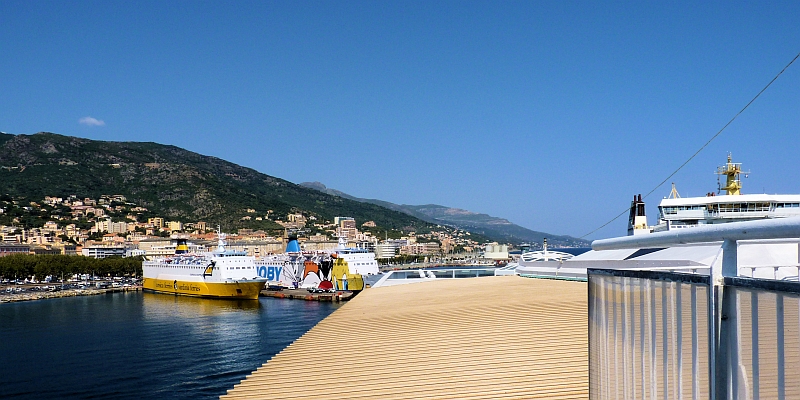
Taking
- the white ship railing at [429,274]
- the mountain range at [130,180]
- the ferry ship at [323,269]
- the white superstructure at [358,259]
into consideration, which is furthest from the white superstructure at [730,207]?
the mountain range at [130,180]

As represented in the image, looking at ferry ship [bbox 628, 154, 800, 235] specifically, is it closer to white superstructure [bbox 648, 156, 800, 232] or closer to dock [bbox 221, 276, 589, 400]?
white superstructure [bbox 648, 156, 800, 232]

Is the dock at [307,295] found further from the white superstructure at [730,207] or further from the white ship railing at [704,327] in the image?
the white ship railing at [704,327]

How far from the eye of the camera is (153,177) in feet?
381

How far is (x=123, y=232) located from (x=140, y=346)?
81925 mm

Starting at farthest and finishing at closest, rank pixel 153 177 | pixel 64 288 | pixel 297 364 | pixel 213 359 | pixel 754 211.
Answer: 1. pixel 153 177
2. pixel 64 288
3. pixel 213 359
4. pixel 754 211
5. pixel 297 364

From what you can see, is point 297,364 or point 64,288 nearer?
point 297,364

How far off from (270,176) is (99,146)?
41009 mm

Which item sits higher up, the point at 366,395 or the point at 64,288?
the point at 366,395

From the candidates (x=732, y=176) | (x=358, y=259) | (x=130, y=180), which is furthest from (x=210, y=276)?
(x=130, y=180)

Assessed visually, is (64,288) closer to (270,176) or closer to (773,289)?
(773,289)

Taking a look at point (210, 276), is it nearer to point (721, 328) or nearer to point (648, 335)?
point (648, 335)

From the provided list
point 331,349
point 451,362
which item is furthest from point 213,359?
point 451,362

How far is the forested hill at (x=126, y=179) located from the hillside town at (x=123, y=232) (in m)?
2.91

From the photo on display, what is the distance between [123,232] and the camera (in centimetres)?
9425
